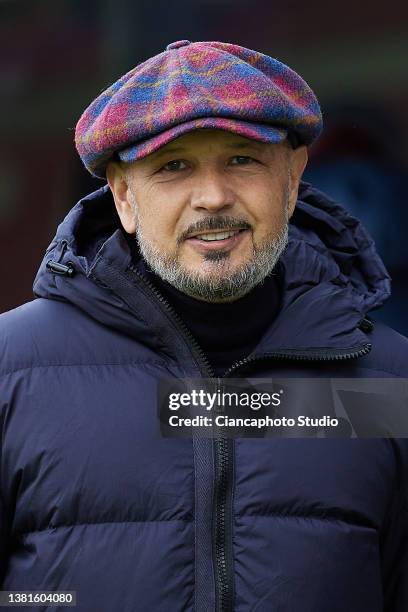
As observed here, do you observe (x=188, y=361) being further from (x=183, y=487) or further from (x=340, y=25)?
(x=340, y=25)

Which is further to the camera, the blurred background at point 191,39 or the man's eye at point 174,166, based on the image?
the blurred background at point 191,39

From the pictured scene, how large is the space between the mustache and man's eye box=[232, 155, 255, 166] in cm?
11

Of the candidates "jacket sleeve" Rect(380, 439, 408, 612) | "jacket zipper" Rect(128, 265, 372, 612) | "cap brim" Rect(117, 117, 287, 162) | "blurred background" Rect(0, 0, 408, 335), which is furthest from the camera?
"blurred background" Rect(0, 0, 408, 335)

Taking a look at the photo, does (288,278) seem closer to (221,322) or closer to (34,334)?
(221,322)

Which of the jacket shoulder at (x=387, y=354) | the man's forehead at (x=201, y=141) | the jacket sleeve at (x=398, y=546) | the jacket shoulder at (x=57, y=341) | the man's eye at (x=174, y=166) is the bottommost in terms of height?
the jacket sleeve at (x=398, y=546)

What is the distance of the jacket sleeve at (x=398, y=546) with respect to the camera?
A: 188 centimetres

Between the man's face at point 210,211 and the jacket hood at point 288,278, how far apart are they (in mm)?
83

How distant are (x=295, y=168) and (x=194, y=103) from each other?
34 cm

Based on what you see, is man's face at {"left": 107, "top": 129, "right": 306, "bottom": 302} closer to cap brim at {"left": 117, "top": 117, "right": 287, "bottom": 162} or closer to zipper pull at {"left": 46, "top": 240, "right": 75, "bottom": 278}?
cap brim at {"left": 117, "top": 117, "right": 287, "bottom": 162}

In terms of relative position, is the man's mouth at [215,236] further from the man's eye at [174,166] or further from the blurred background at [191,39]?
the blurred background at [191,39]

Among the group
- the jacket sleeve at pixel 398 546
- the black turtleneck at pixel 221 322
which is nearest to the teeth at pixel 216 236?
the black turtleneck at pixel 221 322

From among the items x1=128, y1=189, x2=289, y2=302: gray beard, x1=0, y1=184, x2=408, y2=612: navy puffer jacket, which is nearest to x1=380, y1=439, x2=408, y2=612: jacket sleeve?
x1=0, y1=184, x2=408, y2=612: navy puffer jacket

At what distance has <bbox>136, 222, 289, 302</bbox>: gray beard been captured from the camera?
6.12 feet

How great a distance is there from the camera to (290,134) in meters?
1.96
